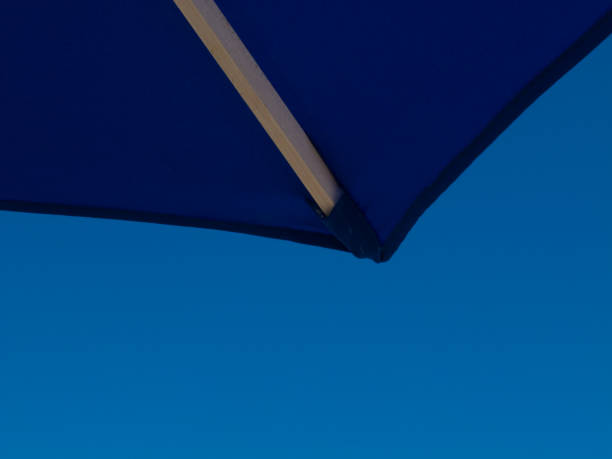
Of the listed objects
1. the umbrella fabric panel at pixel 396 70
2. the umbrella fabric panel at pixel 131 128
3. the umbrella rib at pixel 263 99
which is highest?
the umbrella fabric panel at pixel 396 70

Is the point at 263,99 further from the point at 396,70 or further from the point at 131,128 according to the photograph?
the point at 131,128

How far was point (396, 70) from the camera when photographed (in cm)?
117

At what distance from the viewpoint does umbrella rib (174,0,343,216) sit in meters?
1.16

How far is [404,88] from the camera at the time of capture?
1.18m

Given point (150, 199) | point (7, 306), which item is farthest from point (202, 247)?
point (150, 199)

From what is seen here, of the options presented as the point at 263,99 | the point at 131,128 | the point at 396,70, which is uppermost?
the point at 396,70

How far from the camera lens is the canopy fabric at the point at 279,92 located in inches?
43.8

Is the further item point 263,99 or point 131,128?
point 131,128

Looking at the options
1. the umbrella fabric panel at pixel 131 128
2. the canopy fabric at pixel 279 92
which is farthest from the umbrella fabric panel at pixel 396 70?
the umbrella fabric panel at pixel 131 128

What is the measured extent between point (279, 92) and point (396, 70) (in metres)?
0.18

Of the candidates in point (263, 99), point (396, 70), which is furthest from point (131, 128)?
point (396, 70)

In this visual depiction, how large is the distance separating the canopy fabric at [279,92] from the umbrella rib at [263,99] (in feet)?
0.05

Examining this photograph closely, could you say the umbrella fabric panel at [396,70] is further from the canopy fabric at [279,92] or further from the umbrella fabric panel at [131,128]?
the umbrella fabric panel at [131,128]

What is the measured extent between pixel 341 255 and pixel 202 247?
9.12m
